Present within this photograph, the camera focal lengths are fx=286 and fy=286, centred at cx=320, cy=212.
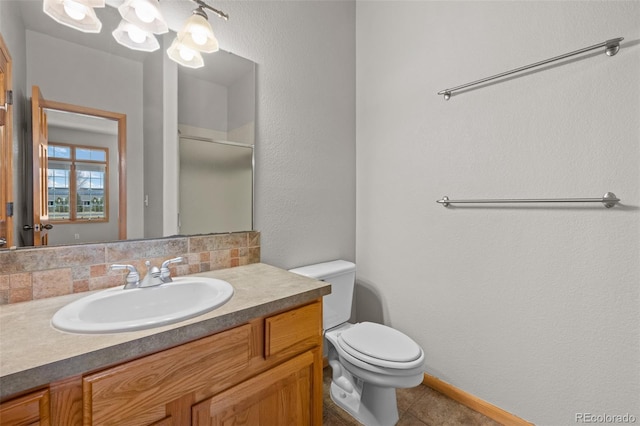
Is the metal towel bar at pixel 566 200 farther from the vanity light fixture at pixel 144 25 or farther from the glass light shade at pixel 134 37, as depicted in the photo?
the glass light shade at pixel 134 37

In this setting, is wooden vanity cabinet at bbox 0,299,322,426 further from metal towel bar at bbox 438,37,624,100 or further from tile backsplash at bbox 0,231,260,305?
metal towel bar at bbox 438,37,624,100

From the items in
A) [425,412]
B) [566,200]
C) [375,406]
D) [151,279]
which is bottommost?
[425,412]

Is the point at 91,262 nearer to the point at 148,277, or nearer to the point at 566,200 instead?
the point at 148,277

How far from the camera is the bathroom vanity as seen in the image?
1.95ft

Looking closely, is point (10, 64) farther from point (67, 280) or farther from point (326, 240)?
point (326, 240)

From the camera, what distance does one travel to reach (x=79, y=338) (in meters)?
0.68

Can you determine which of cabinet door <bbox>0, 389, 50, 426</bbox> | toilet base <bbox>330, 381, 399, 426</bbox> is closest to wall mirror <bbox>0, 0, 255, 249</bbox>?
cabinet door <bbox>0, 389, 50, 426</bbox>

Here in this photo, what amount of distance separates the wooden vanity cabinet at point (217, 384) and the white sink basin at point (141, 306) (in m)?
0.09

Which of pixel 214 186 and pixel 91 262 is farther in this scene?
pixel 214 186

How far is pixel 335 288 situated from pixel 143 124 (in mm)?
1276

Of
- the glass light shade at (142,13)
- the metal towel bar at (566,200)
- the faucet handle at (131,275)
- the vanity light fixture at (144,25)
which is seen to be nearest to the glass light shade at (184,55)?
the vanity light fixture at (144,25)

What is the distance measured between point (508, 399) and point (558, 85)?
5.01ft

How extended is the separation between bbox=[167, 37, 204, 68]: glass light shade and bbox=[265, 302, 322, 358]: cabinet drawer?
3.87ft

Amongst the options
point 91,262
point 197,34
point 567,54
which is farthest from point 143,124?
point 567,54
